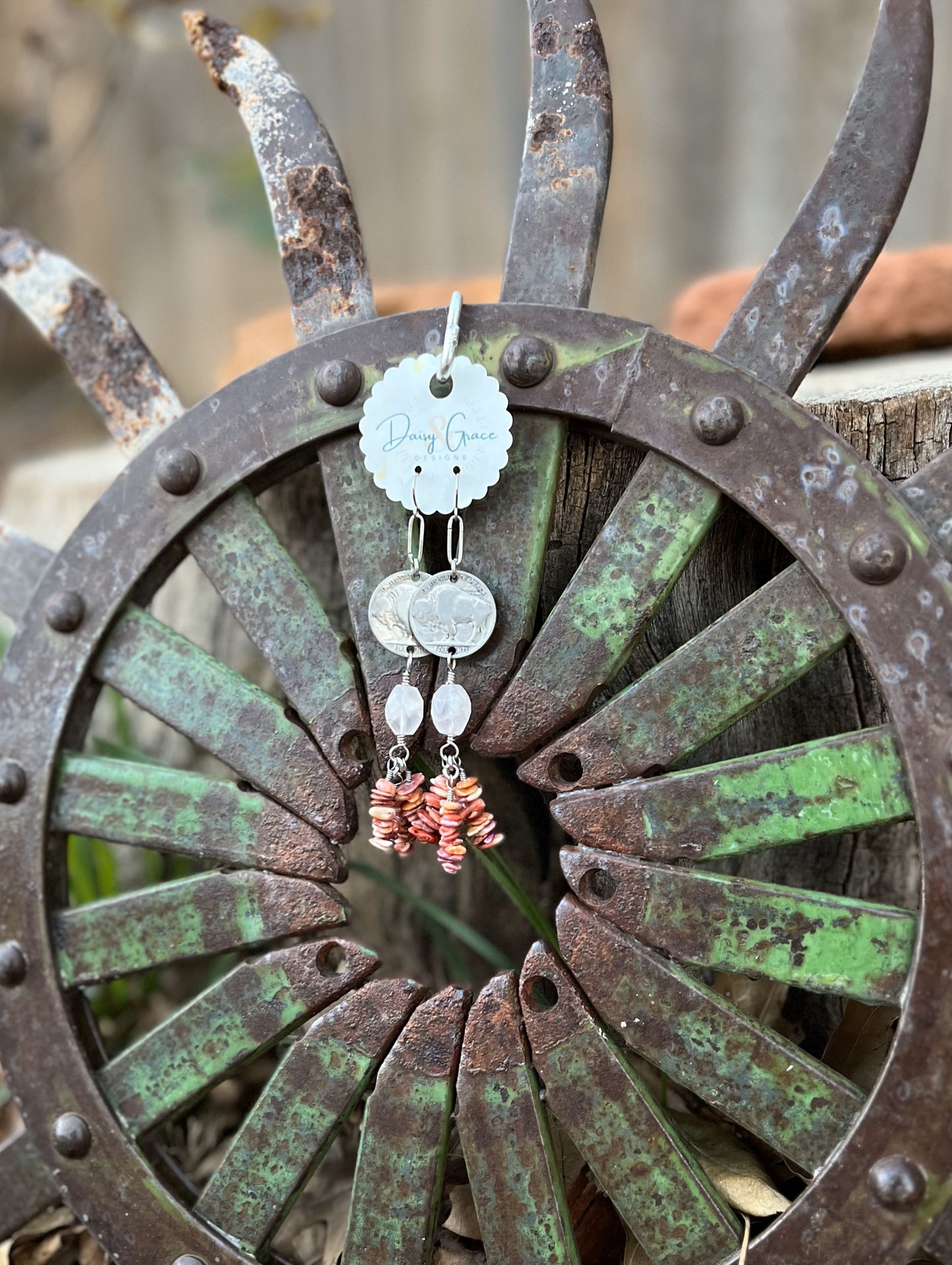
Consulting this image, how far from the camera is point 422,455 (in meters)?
0.85

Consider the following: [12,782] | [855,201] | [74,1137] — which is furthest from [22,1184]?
[855,201]

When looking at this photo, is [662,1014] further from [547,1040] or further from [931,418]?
[931,418]

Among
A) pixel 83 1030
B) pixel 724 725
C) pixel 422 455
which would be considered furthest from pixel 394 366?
pixel 83 1030

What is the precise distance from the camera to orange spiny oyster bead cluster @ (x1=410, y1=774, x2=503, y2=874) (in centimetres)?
85

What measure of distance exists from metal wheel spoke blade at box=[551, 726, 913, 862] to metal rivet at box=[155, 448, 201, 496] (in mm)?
408

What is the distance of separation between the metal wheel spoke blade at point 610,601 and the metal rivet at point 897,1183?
37cm

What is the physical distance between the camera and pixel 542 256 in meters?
0.88

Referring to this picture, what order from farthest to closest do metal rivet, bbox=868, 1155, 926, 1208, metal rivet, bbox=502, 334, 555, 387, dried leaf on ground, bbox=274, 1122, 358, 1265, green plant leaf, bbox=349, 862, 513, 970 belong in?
green plant leaf, bbox=349, 862, 513, 970
dried leaf on ground, bbox=274, 1122, 358, 1265
metal rivet, bbox=502, 334, 555, 387
metal rivet, bbox=868, 1155, 926, 1208

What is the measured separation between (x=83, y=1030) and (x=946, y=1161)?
0.68 m

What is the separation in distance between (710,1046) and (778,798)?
0.19m

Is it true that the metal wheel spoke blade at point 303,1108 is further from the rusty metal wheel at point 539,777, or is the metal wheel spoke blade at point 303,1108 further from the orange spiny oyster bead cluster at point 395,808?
the orange spiny oyster bead cluster at point 395,808

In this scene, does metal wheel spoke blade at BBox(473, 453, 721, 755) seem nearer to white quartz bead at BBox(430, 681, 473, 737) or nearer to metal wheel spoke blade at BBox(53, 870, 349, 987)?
white quartz bead at BBox(430, 681, 473, 737)

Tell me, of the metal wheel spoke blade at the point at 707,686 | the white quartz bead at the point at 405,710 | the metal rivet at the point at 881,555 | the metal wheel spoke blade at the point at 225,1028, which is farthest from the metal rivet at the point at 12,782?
the metal rivet at the point at 881,555

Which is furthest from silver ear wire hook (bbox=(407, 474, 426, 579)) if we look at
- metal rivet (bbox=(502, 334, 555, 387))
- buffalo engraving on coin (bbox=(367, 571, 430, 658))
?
metal rivet (bbox=(502, 334, 555, 387))
